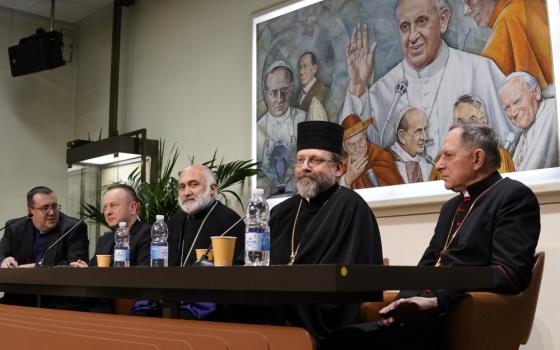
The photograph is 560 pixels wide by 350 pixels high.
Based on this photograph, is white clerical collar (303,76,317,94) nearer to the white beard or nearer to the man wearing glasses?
the man wearing glasses

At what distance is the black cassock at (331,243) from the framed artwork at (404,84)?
1.11 metres

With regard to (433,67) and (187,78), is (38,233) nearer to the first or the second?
(187,78)

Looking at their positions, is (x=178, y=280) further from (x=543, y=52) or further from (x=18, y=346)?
(x=543, y=52)

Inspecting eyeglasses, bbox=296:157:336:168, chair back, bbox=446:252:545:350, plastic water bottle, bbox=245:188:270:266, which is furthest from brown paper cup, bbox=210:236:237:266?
eyeglasses, bbox=296:157:336:168

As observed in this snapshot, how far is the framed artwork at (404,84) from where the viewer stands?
4.02 meters

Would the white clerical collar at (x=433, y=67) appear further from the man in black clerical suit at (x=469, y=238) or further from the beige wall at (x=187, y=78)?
the man in black clerical suit at (x=469, y=238)

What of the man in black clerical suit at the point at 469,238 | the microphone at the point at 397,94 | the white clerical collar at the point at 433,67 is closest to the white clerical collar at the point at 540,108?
the white clerical collar at the point at 433,67

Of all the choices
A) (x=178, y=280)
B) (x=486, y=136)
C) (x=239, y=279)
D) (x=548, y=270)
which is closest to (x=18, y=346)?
(x=178, y=280)

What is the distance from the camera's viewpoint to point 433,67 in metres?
4.54

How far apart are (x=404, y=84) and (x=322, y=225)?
206 cm

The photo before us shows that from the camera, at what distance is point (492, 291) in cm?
252

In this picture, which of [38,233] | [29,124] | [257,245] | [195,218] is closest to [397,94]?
[195,218]

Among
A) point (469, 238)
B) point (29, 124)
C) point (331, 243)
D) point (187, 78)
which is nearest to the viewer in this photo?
point (469, 238)

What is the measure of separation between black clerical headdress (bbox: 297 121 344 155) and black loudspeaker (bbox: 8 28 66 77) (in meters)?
4.85
